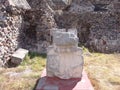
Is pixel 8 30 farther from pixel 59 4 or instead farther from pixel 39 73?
pixel 59 4

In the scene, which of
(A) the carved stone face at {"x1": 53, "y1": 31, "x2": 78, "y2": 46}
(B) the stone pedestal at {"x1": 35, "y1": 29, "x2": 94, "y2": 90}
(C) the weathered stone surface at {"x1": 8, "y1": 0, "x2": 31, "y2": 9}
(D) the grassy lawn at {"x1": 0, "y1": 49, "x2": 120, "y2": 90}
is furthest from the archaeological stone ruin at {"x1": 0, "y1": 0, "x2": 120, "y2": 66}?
(A) the carved stone face at {"x1": 53, "y1": 31, "x2": 78, "y2": 46}

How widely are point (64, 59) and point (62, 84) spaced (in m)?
0.42

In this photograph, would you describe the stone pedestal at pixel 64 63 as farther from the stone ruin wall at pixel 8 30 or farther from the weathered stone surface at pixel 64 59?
the stone ruin wall at pixel 8 30

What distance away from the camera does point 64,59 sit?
4242 millimetres

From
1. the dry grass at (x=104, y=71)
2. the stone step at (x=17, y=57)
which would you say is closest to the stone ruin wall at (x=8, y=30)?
the stone step at (x=17, y=57)

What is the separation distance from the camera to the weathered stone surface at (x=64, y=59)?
164 inches

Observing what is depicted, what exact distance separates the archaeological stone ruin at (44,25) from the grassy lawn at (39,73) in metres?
0.48

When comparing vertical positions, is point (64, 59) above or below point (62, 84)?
above

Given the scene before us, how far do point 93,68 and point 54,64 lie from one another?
1395 millimetres

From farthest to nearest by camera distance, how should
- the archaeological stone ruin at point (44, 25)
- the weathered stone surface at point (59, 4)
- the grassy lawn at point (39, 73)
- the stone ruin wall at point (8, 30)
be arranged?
the weathered stone surface at point (59, 4), the archaeological stone ruin at point (44, 25), the stone ruin wall at point (8, 30), the grassy lawn at point (39, 73)

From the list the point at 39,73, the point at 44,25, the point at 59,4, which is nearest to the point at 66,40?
the point at 39,73

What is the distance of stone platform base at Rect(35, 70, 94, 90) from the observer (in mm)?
3955

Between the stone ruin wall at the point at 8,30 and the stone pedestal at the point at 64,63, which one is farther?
the stone ruin wall at the point at 8,30

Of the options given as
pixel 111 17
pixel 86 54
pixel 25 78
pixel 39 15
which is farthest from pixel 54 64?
pixel 111 17
